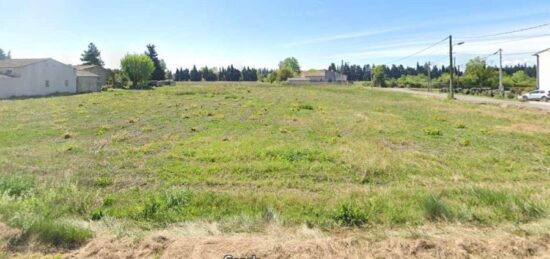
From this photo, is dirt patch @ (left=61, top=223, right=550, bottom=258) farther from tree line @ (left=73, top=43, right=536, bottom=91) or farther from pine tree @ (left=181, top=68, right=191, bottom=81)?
pine tree @ (left=181, top=68, right=191, bottom=81)

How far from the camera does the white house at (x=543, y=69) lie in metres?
41.2

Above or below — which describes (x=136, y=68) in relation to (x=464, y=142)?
above

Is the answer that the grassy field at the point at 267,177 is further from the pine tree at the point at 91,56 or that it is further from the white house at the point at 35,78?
the pine tree at the point at 91,56

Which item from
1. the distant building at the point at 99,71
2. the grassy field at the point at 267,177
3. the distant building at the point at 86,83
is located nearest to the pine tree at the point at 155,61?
the distant building at the point at 99,71

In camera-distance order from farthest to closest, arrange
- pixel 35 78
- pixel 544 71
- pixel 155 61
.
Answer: pixel 155 61
pixel 544 71
pixel 35 78

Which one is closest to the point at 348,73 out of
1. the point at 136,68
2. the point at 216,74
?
the point at 216,74

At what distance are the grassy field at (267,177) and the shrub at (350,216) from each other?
16mm

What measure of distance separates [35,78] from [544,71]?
62.8 meters

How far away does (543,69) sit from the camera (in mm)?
42094

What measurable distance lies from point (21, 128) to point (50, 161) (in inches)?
291

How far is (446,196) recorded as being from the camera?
566cm

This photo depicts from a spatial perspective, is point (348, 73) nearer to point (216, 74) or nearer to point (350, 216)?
point (216, 74)

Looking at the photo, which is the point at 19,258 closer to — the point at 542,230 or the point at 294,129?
the point at 542,230

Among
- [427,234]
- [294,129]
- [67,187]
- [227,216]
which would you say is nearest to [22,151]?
[67,187]
